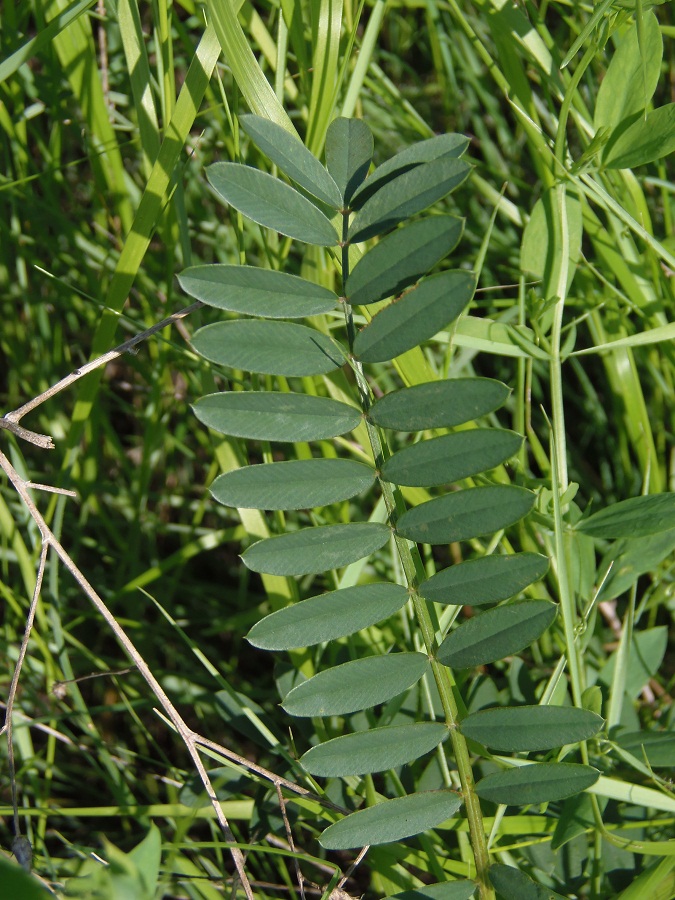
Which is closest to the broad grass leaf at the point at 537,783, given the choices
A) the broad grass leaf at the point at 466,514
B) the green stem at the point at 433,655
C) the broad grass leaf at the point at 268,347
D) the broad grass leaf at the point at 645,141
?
the green stem at the point at 433,655

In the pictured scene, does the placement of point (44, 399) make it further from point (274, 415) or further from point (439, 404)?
point (439, 404)

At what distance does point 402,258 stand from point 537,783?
0.55m

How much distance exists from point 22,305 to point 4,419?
2.85ft

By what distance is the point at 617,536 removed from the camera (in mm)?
1009

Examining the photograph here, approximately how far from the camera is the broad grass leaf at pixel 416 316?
0.72 meters

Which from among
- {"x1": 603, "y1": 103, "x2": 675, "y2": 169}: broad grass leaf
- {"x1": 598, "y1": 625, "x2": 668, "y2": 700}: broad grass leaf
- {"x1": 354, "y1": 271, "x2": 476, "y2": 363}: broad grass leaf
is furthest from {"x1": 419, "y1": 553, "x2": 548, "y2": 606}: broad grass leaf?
{"x1": 603, "y1": 103, "x2": 675, "y2": 169}: broad grass leaf

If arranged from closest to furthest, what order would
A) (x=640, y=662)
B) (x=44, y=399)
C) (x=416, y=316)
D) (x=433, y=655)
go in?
(x=416, y=316) → (x=433, y=655) → (x=44, y=399) → (x=640, y=662)

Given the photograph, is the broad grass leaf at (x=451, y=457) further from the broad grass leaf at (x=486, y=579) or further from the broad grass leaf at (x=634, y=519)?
the broad grass leaf at (x=634, y=519)

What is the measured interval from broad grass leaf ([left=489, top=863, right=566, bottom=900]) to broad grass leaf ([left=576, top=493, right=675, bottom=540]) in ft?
1.35

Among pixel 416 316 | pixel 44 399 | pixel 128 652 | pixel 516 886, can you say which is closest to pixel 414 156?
pixel 416 316

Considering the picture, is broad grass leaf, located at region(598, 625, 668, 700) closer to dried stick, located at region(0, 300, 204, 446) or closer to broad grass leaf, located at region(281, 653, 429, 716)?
broad grass leaf, located at region(281, 653, 429, 716)

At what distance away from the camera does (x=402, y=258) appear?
0.76 meters

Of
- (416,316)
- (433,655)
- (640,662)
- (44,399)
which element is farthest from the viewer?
(640,662)

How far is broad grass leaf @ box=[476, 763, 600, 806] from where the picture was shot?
31.0 inches
